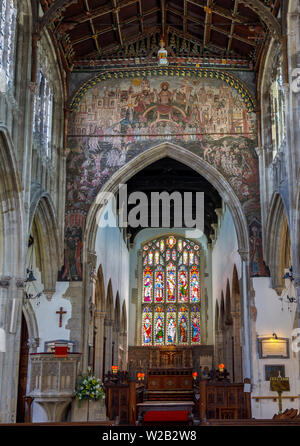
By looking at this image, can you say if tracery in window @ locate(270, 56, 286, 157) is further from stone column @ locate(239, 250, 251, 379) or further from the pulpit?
the pulpit

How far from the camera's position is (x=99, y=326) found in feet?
78.3

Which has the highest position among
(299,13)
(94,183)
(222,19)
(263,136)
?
(222,19)

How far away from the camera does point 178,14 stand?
19.0 m

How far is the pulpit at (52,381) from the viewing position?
1465 centimetres

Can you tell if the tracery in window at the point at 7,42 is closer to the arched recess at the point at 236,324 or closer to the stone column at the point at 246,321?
the stone column at the point at 246,321

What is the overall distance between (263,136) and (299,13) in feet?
15.2

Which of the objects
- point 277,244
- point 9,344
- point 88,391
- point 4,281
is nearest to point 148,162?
point 277,244

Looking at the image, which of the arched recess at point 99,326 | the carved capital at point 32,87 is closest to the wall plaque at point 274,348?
the arched recess at point 99,326

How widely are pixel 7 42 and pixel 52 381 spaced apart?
830cm

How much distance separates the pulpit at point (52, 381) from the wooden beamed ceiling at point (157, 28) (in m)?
8.89
